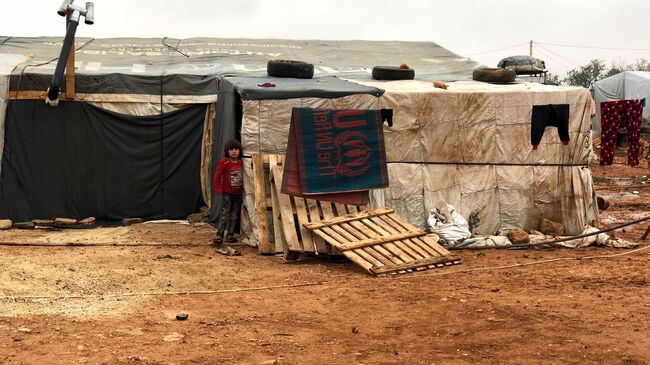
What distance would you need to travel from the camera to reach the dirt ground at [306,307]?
6.34 meters

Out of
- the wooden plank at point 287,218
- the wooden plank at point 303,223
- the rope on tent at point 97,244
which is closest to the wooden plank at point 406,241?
the wooden plank at point 303,223

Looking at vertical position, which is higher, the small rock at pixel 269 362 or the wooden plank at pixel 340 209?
the wooden plank at pixel 340 209

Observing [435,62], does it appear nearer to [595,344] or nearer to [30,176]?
[30,176]

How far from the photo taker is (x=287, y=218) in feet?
35.3

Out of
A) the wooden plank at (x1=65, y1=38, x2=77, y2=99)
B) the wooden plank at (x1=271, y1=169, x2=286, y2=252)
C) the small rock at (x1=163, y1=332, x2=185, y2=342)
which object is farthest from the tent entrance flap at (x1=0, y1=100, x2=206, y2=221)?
the small rock at (x1=163, y1=332, x2=185, y2=342)

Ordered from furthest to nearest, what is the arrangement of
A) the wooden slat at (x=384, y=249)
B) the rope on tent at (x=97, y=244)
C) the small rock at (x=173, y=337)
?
1. the rope on tent at (x=97, y=244)
2. the wooden slat at (x=384, y=249)
3. the small rock at (x=173, y=337)

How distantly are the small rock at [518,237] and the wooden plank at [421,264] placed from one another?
159cm

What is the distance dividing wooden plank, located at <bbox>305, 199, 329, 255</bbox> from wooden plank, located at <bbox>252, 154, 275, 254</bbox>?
56 cm

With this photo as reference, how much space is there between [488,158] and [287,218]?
3.15m

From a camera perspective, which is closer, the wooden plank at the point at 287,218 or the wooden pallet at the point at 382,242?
the wooden pallet at the point at 382,242

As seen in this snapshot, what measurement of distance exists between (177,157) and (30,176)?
2162 millimetres

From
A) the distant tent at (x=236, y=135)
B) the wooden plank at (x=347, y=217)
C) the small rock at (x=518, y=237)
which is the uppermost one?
the distant tent at (x=236, y=135)

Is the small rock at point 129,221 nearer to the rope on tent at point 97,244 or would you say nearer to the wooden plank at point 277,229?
the rope on tent at point 97,244

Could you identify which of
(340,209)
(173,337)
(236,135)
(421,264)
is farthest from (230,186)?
(173,337)
